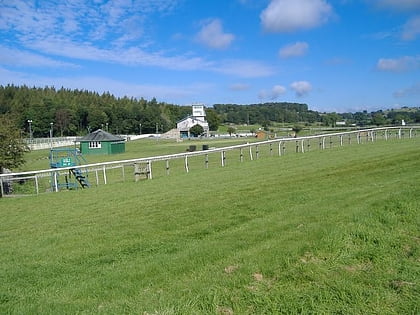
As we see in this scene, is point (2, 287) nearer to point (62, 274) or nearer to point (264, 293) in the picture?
point (62, 274)

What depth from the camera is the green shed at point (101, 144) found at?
68.8 m

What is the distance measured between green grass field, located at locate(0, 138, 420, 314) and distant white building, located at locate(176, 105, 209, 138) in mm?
110861

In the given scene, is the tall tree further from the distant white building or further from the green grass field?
the distant white building

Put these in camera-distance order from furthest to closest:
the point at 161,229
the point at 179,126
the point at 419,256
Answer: the point at 179,126 → the point at 161,229 → the point at 419,256

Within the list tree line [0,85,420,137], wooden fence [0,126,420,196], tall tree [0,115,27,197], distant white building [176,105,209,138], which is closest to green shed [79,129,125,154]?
wooden fence [0,126,420,196]

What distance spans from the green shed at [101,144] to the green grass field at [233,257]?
2413 inches

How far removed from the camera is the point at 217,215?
7574 mm

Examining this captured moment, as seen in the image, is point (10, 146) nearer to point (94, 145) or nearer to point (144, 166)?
point (144, 166)

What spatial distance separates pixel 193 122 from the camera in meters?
129

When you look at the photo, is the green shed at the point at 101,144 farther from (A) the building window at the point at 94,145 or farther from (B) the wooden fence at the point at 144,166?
(B) the wooden fence at the point at 144,166

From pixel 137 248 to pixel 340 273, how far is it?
2969 millimetres

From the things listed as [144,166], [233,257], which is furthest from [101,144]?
[233,257]

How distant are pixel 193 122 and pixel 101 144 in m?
61.6

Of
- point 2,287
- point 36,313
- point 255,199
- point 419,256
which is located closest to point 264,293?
A: point 419,256
